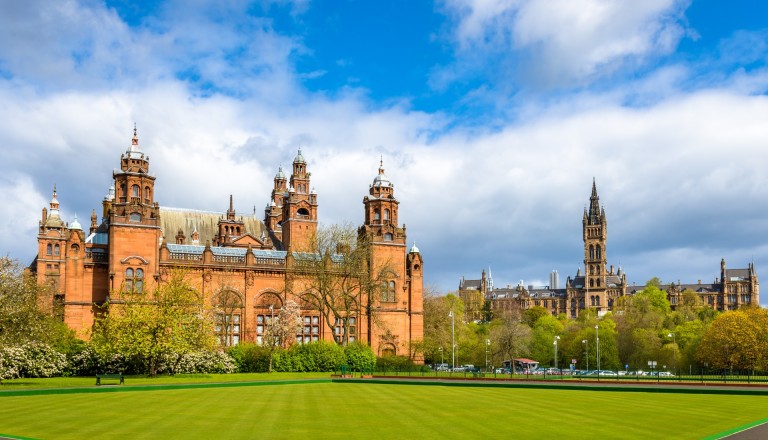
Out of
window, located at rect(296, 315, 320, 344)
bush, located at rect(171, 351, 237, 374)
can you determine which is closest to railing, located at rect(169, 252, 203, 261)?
bush, located at rect(171, 351, 237, 374)

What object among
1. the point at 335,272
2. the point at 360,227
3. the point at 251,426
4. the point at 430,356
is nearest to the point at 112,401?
the point at 251,426

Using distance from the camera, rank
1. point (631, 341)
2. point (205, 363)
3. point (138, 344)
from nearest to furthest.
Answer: point (138, 344), point (205, 363), point (631, 341)

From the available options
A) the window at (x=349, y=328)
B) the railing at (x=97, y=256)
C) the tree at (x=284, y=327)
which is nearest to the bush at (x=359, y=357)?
the tree at (x=284, y=327)

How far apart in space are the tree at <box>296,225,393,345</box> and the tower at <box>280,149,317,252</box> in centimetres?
1278

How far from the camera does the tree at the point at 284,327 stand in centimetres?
7300

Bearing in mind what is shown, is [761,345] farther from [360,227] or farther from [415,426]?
[415,426]

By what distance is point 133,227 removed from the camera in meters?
70.5

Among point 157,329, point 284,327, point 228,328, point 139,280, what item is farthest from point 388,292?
point 157,329

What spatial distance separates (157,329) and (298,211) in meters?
40.0

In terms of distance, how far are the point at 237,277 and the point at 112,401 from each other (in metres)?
41.7

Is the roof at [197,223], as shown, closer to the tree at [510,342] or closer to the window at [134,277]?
the window at [134,277]

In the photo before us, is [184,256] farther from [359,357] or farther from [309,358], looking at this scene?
[359,357]

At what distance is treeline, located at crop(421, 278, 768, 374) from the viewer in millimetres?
87375

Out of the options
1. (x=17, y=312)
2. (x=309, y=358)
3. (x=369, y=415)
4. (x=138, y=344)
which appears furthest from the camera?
(x=309, y=358)
